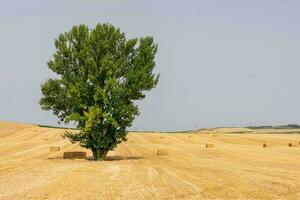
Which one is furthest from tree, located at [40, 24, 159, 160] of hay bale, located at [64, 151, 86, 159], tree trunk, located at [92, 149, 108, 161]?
hay bale, located at [64, 151, 86, 159]

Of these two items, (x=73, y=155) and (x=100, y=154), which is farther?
(x=73, y=155)

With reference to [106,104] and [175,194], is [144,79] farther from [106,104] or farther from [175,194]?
[175,194]

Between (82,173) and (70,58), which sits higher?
(70,58)

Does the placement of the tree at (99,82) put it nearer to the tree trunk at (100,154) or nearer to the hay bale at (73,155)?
the tree trunk at (100,154)

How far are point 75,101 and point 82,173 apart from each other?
13.0m

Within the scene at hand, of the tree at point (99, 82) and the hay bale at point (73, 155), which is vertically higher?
the tree at point (99, 82)

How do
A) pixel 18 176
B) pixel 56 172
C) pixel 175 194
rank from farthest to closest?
pixel 56 172 → pixel 18 176 → pixel 175 194

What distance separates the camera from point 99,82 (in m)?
46.3

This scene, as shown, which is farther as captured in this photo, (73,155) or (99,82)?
(73,155)

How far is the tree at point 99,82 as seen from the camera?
45.7 meters

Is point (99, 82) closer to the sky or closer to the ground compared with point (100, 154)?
closer to the sky

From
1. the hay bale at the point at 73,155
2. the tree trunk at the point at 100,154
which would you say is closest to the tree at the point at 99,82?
the tree trunk at the point at 100,154

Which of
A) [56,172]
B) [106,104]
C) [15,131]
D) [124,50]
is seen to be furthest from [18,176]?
[15,131]

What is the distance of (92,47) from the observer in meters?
46.3
